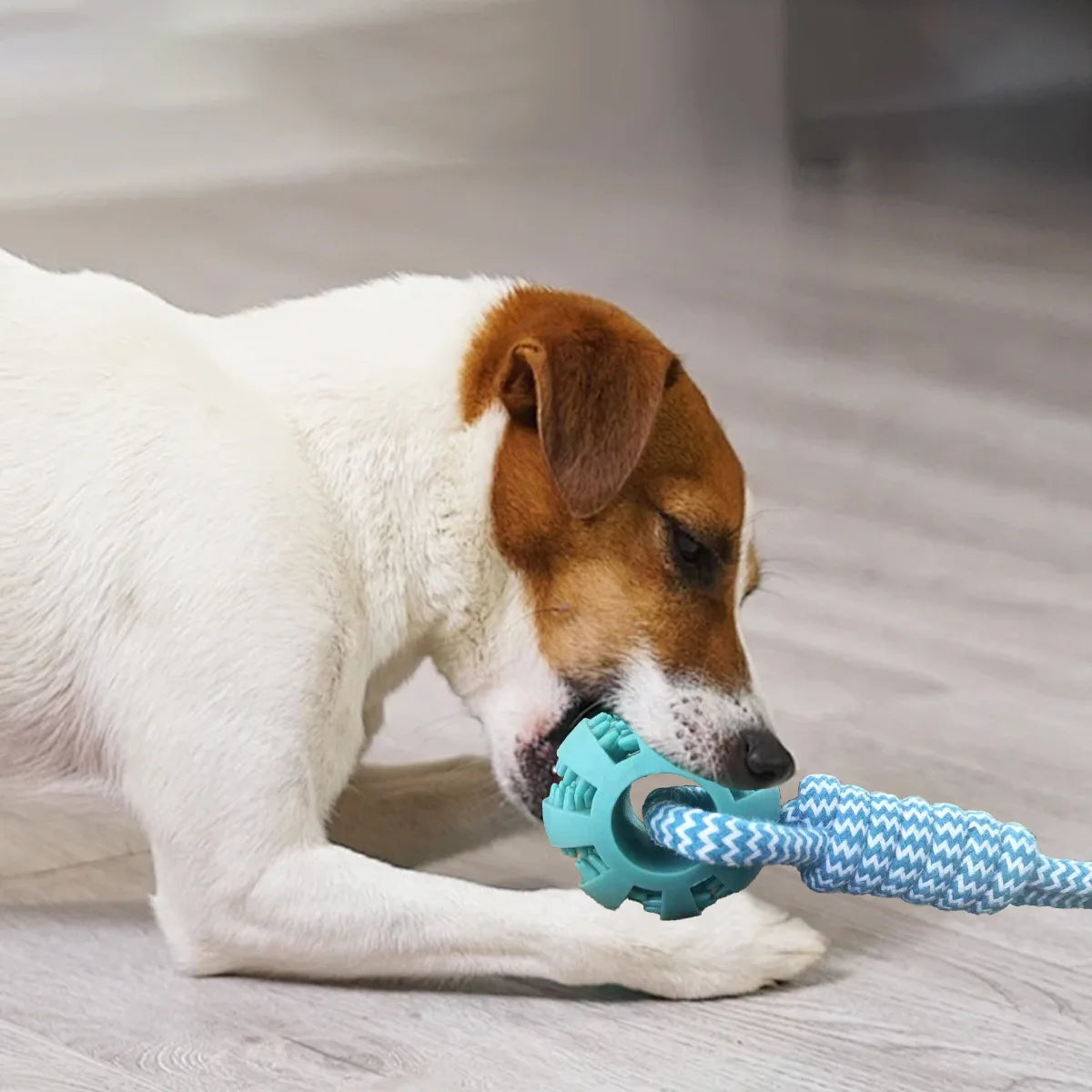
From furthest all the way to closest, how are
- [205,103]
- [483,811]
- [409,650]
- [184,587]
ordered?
1. [205,103]
2. [483,811]
3. [409,650]
4. [184,587]

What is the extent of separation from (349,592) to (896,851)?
0.55 metres

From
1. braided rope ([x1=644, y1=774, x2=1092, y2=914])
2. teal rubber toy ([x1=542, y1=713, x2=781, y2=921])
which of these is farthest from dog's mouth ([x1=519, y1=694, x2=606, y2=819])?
braided rope ([x1=644, y1=774, x2=1092, y2=914])

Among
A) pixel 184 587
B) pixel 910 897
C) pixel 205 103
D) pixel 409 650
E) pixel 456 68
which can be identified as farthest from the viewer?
pixel 456 68

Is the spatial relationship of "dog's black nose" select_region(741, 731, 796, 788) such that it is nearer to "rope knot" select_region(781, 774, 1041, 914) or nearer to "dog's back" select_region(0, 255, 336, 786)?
"rope knot" select_region(781, 774, 1041, 914)

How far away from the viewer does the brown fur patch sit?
1.85m

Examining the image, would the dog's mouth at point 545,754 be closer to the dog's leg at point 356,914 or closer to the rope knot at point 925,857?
the dog's leg at point 356,914

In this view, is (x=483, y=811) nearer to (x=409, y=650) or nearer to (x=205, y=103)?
(x=409, y=650)

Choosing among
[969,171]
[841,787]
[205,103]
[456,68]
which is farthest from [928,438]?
[456,68]

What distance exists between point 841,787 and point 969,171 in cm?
390

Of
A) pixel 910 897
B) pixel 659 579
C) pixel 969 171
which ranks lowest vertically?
pixel 969 171

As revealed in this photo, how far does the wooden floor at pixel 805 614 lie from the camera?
69.1 inches

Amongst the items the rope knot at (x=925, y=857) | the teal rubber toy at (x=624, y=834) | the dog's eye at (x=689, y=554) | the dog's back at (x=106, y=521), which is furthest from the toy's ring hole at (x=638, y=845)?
the dog's back at (x=106, y=521)

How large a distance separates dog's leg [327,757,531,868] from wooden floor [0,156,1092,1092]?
0.04m

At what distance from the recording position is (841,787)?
1709 mm
